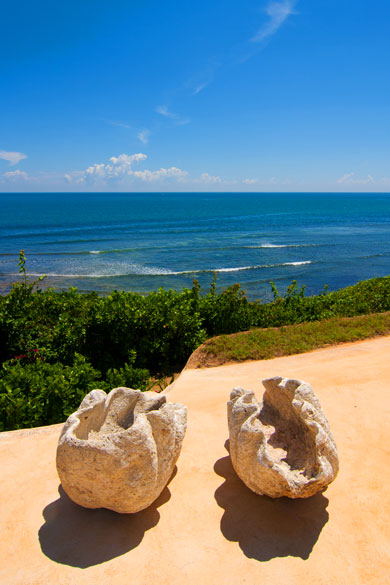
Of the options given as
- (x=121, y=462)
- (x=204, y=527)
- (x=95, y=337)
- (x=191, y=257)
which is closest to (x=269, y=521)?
(x=204, y=527)

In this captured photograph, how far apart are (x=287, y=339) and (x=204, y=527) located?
20.5 feet

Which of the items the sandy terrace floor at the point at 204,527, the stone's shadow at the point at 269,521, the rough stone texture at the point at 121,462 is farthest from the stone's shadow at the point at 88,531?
the stone's shadow at the point at 269,521

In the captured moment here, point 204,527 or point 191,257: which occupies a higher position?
point 204,527

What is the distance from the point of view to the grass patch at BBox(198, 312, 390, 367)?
29.5 feet

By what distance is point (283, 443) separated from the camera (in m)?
4.77

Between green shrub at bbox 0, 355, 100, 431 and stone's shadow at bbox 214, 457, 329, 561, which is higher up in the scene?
green shrub at bbox 0, 355, 100, 431

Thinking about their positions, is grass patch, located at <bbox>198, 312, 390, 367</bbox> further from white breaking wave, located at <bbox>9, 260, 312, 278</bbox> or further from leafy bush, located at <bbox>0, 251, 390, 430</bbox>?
white breaking wave, located at <bbox>9, 260, 312, 278</bbox>

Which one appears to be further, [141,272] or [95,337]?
[141,272]

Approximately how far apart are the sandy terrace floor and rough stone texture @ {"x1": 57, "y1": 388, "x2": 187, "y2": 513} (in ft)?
1.11

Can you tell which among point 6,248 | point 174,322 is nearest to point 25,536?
point 174,322

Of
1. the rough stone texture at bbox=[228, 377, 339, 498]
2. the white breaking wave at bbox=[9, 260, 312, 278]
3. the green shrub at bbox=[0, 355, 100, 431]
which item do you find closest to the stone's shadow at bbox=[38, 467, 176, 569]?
the rough stone texture at bbox=[228, 377, 339, 498]

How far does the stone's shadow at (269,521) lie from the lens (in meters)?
3.75

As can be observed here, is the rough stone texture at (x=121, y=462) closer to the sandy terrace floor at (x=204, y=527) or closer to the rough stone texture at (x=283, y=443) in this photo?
the sandy terrace floor at (x=204, y=527)

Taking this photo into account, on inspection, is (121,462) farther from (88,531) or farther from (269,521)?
(269,521)
